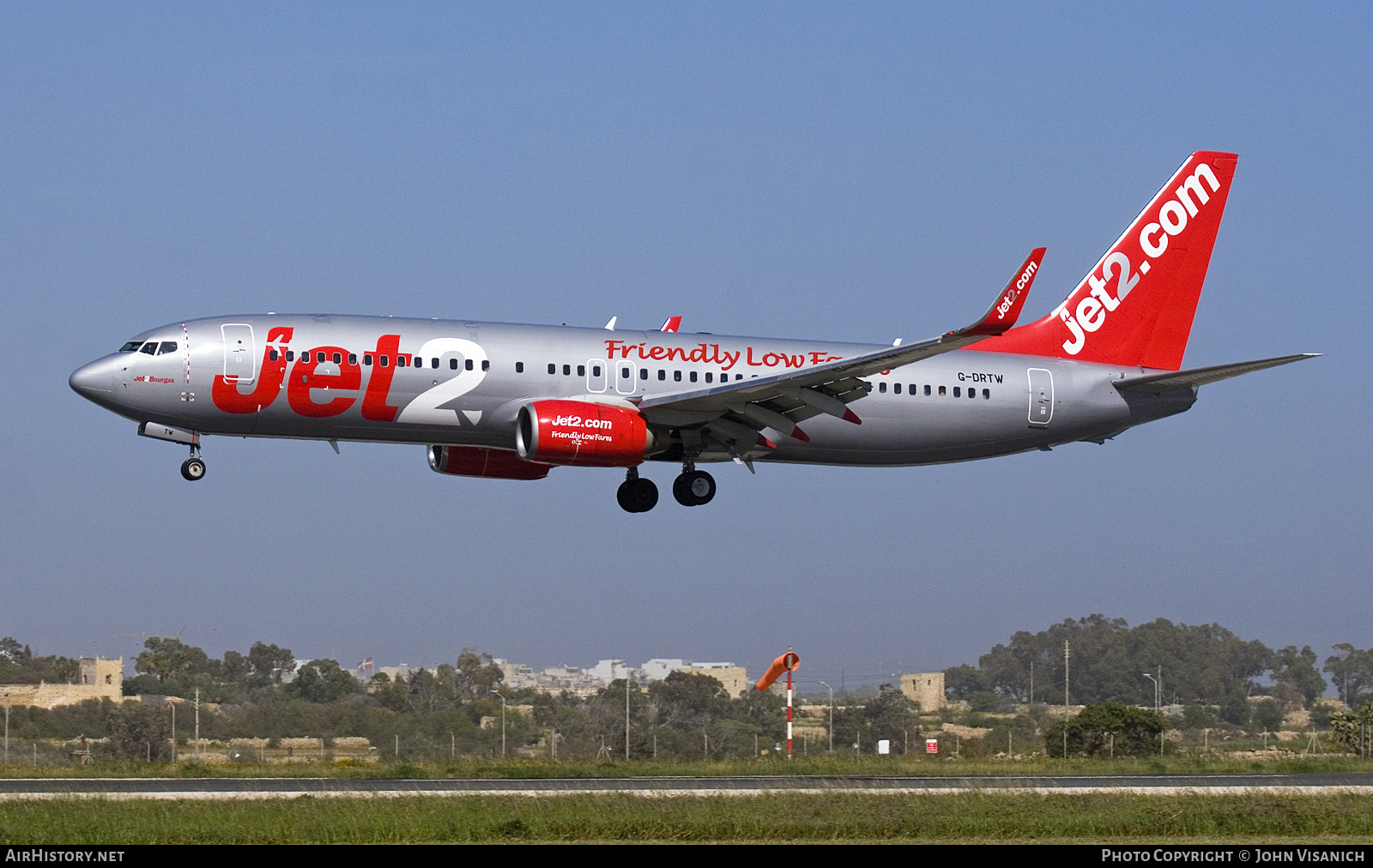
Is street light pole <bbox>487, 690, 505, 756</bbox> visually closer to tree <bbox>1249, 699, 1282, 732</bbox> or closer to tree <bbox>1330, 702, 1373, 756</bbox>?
tree <bbox>1330, 702, 1373, 756</bbox>

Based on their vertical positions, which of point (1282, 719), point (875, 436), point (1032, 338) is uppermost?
point (1032, 338)

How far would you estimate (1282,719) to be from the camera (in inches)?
2603

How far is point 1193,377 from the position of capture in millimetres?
43250

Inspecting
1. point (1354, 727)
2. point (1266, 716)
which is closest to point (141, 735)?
point (1354, 727)

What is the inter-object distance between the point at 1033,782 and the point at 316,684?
2865cm

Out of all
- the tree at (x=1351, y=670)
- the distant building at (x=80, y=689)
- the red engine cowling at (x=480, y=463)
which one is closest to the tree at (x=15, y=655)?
the distant building at (x=80, y=689)

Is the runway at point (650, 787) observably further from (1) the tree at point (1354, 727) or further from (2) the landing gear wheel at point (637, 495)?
(1) the tree at point (1354, 727)

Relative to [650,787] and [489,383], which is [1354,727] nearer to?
[489,383]

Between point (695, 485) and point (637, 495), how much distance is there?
5.47ft

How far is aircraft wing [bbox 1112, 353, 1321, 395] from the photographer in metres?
39.2

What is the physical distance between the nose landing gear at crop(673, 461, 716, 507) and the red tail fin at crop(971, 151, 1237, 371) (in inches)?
330

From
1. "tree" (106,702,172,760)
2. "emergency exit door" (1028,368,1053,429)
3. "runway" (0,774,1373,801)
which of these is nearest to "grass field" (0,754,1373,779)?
"runway" (0,774,1373,801)
